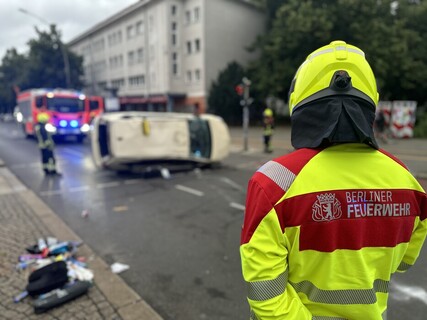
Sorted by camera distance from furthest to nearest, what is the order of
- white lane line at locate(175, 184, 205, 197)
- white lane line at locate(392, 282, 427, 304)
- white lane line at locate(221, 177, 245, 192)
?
1. white lane line at locate(221, 177, 245, 192)
2. white lane line at locate(175, 184, 205, 197)
3. white lane line at locate(392, 282, 427, 304)

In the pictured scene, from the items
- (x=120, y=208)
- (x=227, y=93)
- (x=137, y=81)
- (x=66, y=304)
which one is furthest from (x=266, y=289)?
(x=137, y=81)

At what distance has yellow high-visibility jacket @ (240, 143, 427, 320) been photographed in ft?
4.09

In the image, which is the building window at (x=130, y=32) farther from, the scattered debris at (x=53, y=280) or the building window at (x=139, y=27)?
the scattered debris at (x=53, y=280)

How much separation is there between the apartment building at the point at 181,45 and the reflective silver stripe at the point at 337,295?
111 feet

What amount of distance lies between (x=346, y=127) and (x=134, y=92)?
42175 millimetres

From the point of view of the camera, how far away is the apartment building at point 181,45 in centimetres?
3472

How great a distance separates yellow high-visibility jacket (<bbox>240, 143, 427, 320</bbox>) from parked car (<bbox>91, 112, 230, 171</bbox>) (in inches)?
342

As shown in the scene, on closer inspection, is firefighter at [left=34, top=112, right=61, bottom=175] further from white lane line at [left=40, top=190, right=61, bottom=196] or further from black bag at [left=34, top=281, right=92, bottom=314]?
black bag at [left=34, top=281, right=92, bottom=314]

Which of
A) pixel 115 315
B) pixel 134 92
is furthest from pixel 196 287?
pixel 134 92

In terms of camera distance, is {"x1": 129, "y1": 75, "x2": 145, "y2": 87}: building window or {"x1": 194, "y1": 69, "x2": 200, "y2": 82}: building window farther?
{"x1": 129, "y1": 75, "x2": 145, "y2": 87}: building window

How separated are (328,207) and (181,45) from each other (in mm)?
37013

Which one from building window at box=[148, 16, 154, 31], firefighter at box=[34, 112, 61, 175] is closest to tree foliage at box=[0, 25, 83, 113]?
building window at box=[148, 16, 154, 31]

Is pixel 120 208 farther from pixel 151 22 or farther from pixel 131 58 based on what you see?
pixel 131 58

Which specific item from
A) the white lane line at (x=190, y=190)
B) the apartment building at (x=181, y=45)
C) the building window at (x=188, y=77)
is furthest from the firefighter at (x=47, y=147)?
the building window at (x=188, y=77)
